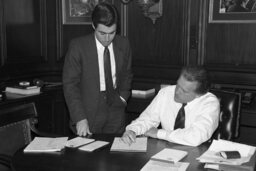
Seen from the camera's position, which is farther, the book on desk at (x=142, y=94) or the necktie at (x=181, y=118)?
the book on desk at (x=142, y=94)

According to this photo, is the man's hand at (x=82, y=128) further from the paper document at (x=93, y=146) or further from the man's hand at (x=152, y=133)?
the man's hand at (x=152, y=133)

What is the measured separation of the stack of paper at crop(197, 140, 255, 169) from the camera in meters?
2.03

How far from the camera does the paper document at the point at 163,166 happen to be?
6.49 ft

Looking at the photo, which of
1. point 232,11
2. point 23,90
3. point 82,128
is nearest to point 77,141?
point 82,128

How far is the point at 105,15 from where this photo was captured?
2.68 m

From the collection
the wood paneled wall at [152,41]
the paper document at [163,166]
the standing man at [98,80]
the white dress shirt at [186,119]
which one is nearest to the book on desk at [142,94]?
the wood paneled wall at [152,41]

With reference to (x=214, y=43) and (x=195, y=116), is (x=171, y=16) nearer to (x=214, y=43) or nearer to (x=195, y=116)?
(x=214, y=43)

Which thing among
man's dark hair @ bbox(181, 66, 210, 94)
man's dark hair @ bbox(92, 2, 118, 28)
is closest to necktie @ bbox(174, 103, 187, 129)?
man's dark hair @ bbox(181, 66, 210, 94)

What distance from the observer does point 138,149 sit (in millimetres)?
2301

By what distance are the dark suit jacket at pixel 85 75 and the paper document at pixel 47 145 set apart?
0.34m

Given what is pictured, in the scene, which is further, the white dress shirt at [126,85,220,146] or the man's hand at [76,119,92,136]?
the man's hand at [76,119,92,136]

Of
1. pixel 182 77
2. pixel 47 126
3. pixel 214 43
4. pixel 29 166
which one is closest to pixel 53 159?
pixel 29 166

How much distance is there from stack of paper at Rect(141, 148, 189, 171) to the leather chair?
0.59 m

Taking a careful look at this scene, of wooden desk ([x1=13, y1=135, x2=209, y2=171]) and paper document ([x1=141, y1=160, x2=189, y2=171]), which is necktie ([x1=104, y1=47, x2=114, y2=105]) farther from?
paper document ([x1=141, y1=160, x2=189, y2=171])
